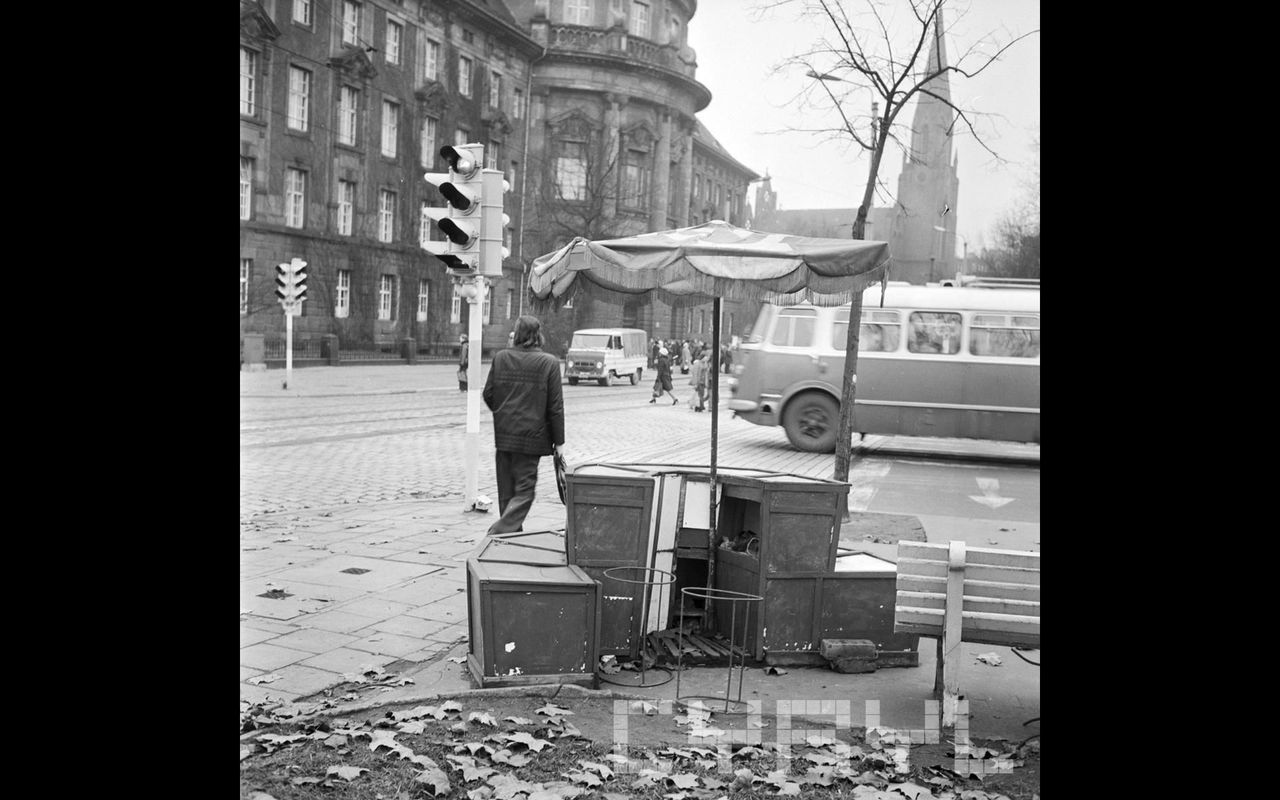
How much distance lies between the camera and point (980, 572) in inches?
195

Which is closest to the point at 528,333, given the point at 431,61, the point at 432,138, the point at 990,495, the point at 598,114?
the point at 990,495

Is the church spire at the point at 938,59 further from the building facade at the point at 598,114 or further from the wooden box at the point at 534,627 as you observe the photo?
the building facade at the point at 598,114

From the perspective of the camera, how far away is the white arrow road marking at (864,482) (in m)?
12.2

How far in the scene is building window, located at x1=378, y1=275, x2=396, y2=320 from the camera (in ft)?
143

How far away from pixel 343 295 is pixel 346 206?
3.40 metres

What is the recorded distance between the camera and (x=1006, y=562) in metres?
4.98

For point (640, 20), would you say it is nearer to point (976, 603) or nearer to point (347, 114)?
point (347, 114)

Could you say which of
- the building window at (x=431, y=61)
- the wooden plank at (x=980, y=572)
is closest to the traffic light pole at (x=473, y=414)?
the wooden plank at (x=980, y=572)

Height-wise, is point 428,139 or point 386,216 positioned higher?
point 428,139

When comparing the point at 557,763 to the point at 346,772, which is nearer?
the point at 346,772
